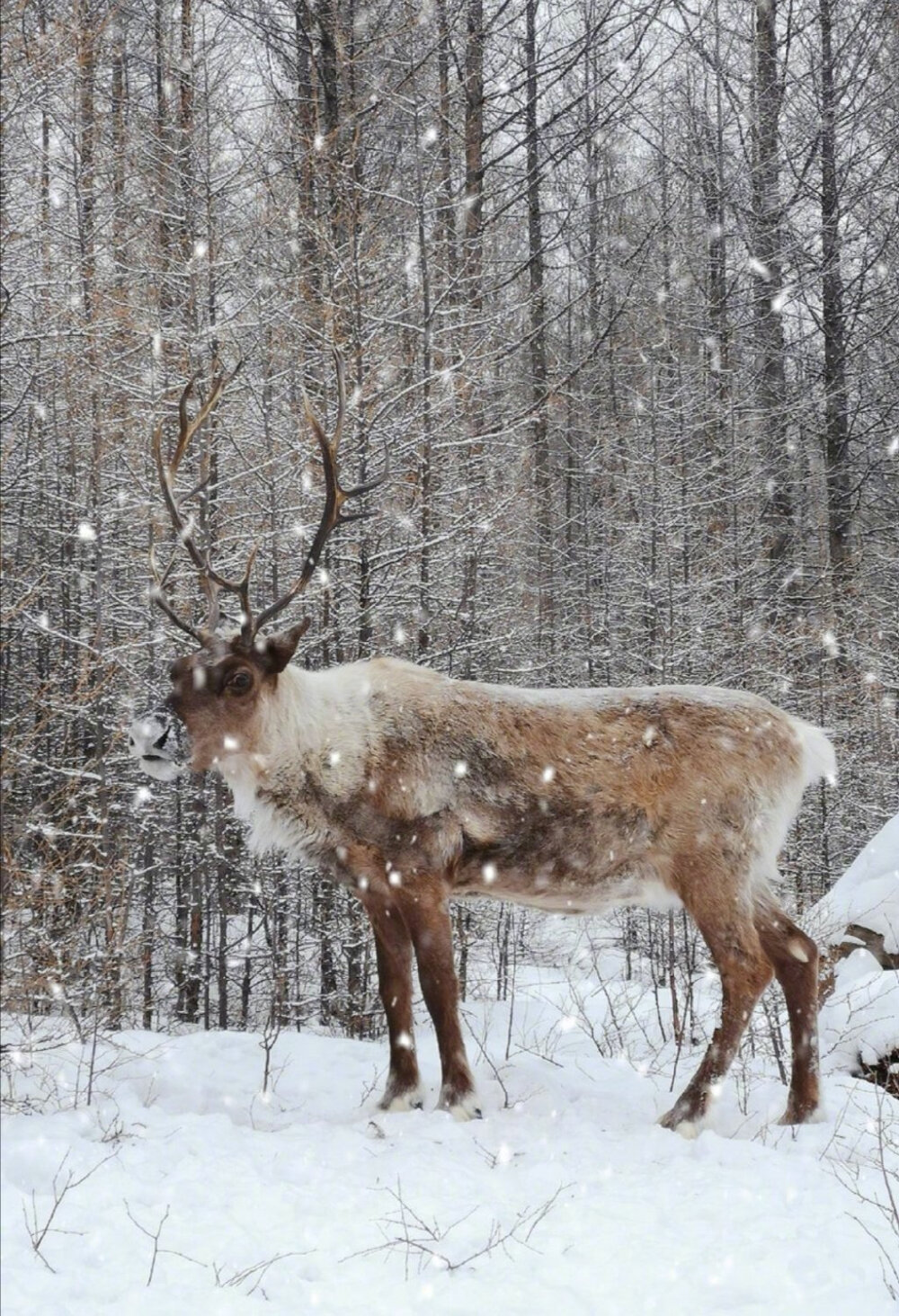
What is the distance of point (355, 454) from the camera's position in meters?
9.90

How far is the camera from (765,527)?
16469 millimetres

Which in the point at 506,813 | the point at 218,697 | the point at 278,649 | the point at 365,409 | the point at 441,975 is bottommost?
the point at 441,975

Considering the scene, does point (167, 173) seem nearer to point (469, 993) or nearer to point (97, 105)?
point (97, 105)

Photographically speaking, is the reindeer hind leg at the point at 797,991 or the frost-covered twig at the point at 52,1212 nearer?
the frost-covered twig at the point at 52,1212

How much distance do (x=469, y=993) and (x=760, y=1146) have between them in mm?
6022

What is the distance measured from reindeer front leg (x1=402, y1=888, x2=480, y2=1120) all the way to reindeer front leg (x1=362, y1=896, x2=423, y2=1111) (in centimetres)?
12

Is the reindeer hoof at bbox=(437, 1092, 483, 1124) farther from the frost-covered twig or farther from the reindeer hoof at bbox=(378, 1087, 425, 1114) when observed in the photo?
the frost-covered twig

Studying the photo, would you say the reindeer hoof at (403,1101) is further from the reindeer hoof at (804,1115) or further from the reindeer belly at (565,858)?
the reindeer hoof at (804,1115)

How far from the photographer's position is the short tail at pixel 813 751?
5383 millimetres

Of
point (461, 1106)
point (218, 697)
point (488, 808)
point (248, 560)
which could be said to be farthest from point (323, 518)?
point (461, 1106)

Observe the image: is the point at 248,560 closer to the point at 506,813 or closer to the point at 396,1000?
the point at 506,813

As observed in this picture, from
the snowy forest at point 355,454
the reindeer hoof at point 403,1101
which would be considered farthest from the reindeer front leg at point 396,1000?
the snowy forest at point 355,454

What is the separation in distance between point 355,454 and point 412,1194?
716 centimetres

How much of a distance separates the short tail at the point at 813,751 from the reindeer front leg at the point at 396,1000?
2088 mm
